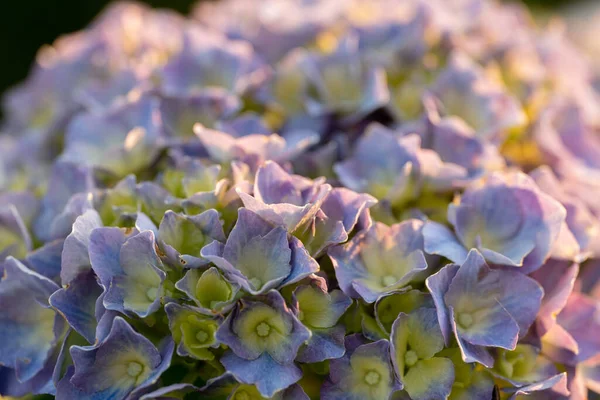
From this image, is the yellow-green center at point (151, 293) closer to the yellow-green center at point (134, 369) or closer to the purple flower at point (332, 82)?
the yellow-green center at point (134, 369)

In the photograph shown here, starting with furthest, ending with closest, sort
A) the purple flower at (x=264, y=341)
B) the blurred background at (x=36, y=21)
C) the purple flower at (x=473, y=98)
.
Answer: the blurred background at (x=36, y=21) → the purple flower at (x=473, y=98) → the purple flower at (x=264, y=341)

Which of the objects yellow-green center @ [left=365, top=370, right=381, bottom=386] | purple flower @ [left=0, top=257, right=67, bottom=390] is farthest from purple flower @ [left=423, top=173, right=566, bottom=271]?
purple flower @ [left=0, top=257, right=67, bottom=390]

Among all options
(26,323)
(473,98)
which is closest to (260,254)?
(26,323)

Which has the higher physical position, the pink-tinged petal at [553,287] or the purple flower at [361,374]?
the pink-tinged petal at [553,287]

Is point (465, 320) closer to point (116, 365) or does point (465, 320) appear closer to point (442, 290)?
point (442, 290)

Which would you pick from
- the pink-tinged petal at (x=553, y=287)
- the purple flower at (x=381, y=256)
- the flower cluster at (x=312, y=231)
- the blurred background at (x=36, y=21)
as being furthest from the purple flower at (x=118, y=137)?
the blurred background at (x=36, y=21)

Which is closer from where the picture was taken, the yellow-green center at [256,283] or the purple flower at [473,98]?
the yellow-green center at [256,283]
